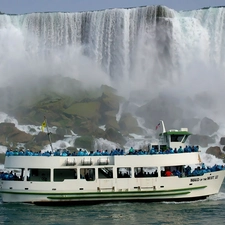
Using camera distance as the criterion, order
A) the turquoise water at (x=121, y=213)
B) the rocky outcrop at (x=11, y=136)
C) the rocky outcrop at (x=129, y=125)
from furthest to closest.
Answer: the rocky outcrop at (x=129, y=125) < the rocky outcrop at (x=11, y=136) < the turquoise water at (x=121, y=213)

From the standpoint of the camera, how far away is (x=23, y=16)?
69438 millimetres

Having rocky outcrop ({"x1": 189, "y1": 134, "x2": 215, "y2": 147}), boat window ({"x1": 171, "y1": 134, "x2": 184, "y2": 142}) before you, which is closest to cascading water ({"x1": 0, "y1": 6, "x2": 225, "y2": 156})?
rocky outcrop ({"x1": 189, "y1": 134, "x2": 215, "y2": 147})

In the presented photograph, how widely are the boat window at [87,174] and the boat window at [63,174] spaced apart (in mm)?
377

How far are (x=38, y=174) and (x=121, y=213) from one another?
5384mm

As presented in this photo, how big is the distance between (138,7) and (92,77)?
33.5ft

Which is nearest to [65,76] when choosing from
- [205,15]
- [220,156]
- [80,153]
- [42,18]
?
[42,18]

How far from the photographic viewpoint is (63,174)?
2847 cm

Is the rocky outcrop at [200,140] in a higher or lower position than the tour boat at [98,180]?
higher

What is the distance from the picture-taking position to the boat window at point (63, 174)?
28375 millimetres

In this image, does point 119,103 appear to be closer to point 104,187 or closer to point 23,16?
point 23,16

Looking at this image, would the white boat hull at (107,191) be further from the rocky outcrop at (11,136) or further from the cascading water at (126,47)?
the cascading water at (126,47)

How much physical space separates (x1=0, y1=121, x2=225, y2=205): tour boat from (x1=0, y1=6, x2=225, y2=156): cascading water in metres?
37.3

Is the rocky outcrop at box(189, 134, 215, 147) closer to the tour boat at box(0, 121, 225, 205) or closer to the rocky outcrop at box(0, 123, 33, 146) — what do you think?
the rocky outcrop at box(0, 123, 33, 146)

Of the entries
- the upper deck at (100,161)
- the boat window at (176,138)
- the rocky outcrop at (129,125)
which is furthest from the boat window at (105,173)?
the rocky outcrop at (129,125)
